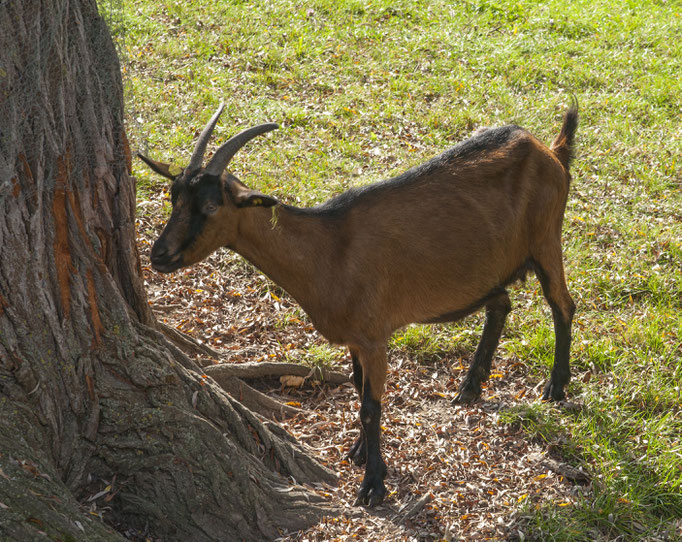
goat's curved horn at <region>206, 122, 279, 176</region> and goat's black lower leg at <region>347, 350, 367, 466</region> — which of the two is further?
goat's black lower leg at <region>347, 350, 367, 466</region>

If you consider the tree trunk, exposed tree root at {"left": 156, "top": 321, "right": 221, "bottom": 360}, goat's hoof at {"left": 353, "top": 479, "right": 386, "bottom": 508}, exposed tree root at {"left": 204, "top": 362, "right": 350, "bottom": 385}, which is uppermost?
the tree trunk

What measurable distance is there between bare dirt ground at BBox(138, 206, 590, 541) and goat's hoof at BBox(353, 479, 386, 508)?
5cm

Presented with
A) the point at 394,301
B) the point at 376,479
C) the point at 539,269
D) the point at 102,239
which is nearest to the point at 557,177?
the point at 539,269

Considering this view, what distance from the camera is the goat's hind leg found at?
5.16 metres

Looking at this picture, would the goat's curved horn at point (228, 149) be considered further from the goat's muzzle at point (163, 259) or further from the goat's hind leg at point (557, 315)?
the goat's hind leg at point (557, 315)

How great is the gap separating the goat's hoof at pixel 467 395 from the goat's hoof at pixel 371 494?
1.14 metres

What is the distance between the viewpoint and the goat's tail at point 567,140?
5.36 m

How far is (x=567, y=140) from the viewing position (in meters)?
5.38

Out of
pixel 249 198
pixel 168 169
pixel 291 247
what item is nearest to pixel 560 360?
pixel 291 247

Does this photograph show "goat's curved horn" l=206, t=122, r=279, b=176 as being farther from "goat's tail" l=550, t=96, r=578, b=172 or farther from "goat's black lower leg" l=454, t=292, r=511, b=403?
"goat's tail" l=550, t=96, r=578, b=172

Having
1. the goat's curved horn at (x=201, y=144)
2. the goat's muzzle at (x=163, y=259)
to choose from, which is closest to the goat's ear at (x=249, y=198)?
the goat's curved horn at (x=201, y=144)

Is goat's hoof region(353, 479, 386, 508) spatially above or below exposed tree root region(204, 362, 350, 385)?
below

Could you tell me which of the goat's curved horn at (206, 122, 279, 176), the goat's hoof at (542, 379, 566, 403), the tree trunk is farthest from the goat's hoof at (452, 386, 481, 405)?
the goat's curved horn at (206, 122, 279, 176)

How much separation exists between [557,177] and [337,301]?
192 cm
